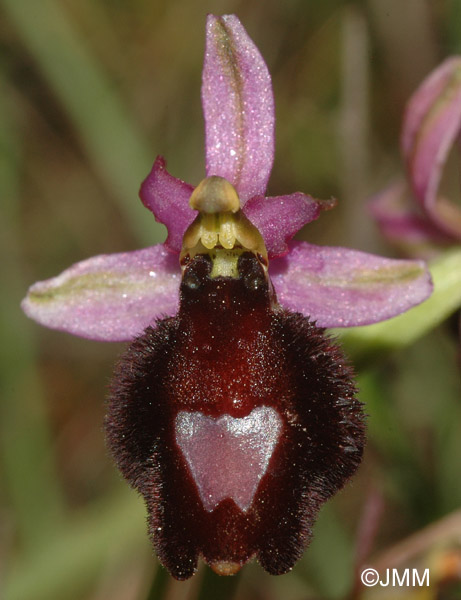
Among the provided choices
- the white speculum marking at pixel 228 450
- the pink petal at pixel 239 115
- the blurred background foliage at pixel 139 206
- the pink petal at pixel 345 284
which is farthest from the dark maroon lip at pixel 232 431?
the blurred background foliage at pixel 139 206

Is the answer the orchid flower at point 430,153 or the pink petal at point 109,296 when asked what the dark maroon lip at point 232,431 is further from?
the orchid flower at point 430,153

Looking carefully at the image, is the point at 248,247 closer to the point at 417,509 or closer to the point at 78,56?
the point at 417,509

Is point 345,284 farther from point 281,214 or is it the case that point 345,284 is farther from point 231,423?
point 231,423

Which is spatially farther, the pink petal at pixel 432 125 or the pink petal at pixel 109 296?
the pink petal at pixel 432 125

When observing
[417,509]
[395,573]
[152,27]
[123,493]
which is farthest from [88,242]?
[395,573]

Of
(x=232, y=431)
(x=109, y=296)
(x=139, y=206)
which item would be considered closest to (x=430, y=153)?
(x=109, y=296)
